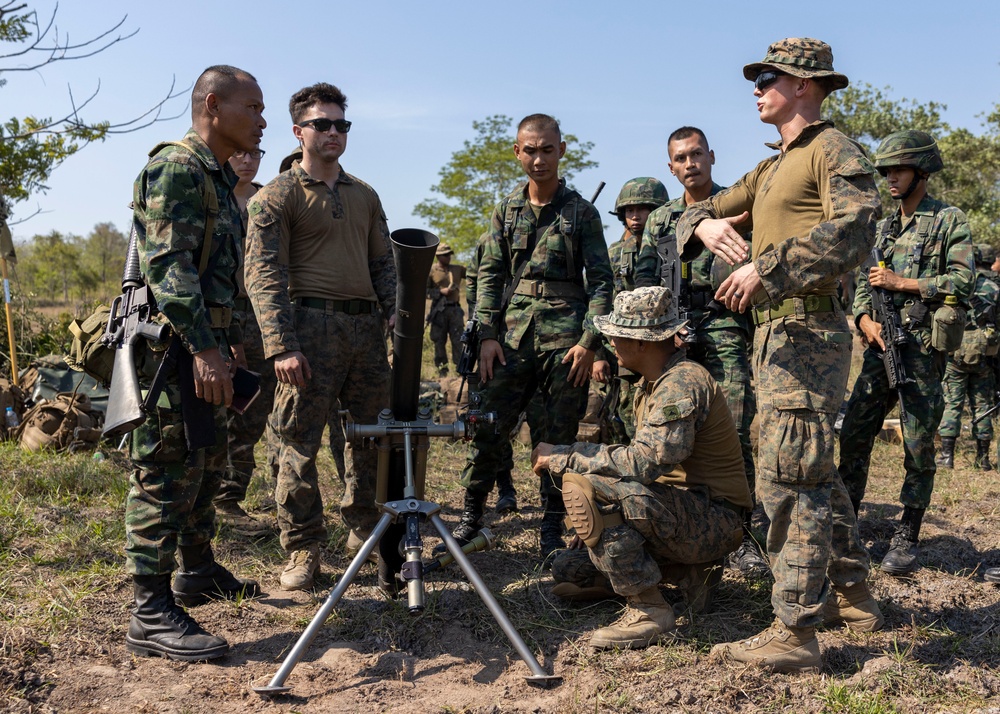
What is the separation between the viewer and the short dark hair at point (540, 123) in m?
4.86

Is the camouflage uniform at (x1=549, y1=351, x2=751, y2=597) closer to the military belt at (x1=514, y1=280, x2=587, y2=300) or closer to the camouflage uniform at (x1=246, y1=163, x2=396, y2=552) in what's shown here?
the military belt at (x1=514, y1=280, x2=587, y2=300)

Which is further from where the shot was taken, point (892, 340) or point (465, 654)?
point (892, 340)

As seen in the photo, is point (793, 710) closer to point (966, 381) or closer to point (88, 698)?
point (88, 698)

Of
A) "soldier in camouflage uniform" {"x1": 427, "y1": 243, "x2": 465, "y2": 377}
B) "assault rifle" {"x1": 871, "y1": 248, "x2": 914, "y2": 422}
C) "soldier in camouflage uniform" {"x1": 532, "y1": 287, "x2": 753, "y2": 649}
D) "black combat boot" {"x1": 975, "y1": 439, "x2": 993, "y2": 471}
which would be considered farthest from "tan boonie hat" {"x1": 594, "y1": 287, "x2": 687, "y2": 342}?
"soldier in camouflage uniform" {"x1": 427, "y1": 243, "x2": 465, "y2": 377}

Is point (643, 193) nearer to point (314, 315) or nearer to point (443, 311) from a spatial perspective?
point (314, 315)

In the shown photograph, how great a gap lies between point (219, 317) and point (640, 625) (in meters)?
2.34

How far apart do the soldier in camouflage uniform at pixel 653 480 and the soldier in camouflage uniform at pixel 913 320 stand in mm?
1480

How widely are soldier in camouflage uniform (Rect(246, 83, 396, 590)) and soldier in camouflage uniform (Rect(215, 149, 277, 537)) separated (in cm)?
89

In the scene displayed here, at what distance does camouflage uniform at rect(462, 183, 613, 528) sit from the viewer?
493cm

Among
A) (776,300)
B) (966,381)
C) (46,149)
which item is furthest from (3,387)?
(966,381)

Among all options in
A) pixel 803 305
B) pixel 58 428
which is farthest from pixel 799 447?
pixel 58 428

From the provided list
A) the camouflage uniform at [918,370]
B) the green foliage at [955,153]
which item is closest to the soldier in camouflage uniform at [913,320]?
the camouflage uniform at [918,370]

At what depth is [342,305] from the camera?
4543mm

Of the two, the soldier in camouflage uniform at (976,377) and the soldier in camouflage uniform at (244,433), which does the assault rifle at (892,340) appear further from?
the soldier in camouflage uniform at (244,433)
